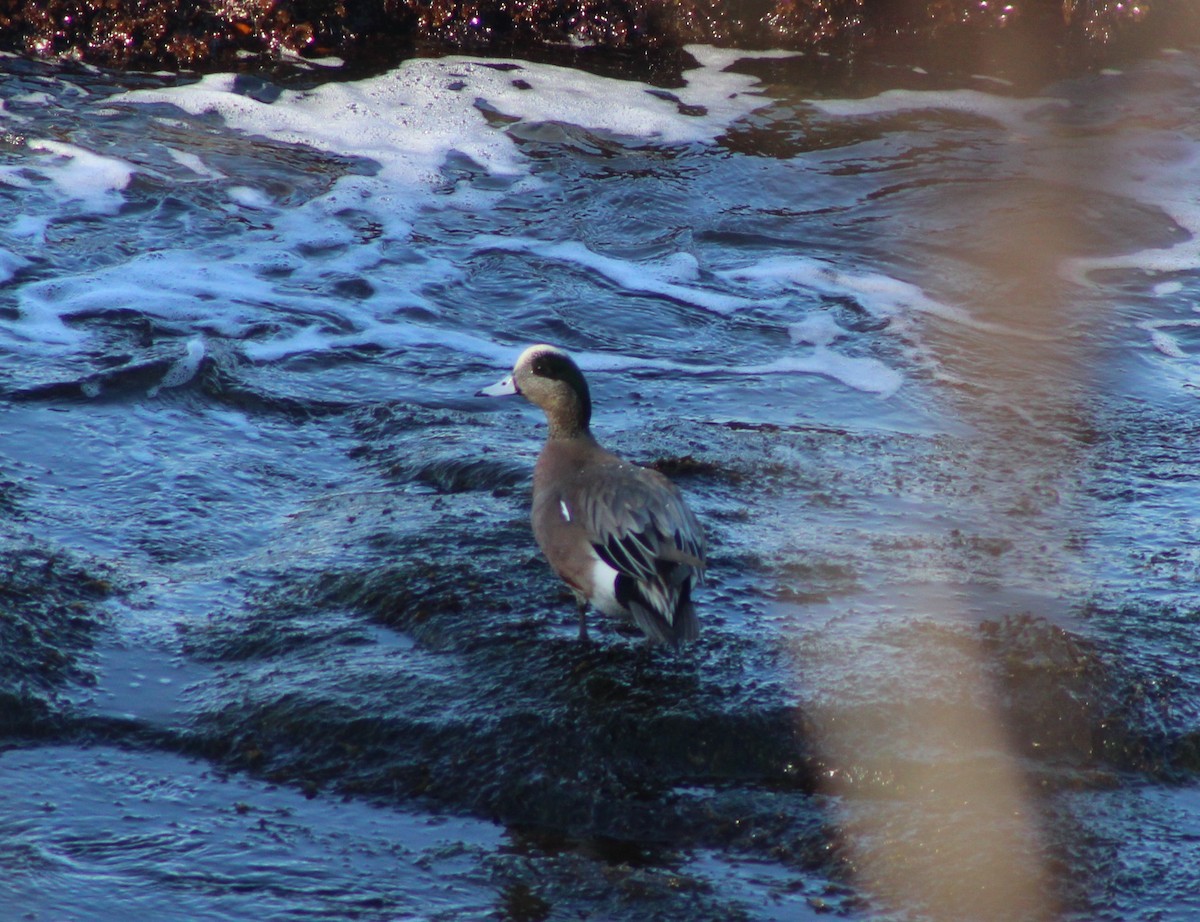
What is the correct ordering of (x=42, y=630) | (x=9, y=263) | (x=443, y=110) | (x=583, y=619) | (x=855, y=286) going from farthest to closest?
(x=443, y=110) → (x=855, y=286) → (x=9, y=263) → (x=583, y=619) → (x=42, y=630)

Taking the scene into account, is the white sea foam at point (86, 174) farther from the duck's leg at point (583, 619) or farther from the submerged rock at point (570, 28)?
the duck's leg at point (583, 619)

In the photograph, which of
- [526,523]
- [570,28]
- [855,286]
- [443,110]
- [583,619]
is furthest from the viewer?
[570,28]

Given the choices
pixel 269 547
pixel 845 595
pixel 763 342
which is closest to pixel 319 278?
pixel 763 342

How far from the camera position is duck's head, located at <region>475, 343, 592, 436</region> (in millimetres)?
5250

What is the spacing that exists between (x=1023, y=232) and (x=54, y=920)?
795 cm

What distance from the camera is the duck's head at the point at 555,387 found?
525 centimetres

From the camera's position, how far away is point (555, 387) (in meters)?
5.33

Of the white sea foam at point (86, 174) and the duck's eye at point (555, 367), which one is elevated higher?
the white sea foam at point (86, 174)

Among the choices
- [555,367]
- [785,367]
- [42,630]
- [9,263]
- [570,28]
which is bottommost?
[42,630]

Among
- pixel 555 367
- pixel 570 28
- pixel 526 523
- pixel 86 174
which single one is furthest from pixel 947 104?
pixel 526 523

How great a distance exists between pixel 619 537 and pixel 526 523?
941mm

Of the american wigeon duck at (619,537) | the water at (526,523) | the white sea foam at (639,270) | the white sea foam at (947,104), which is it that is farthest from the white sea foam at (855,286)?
the american wigeon duck at (619,537)

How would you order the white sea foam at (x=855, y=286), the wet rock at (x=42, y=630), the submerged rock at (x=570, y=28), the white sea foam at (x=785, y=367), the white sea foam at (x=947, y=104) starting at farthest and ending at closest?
the submerged rock at (x=570, y=28)
the white sea foam at (x=947, y=104)
the white sea foam at (x=855, y=286)
the white sea foam at (x=785, y=367)
the wet rock at (x=42, y=630)

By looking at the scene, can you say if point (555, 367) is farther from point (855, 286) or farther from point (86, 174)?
point (86, 174)
